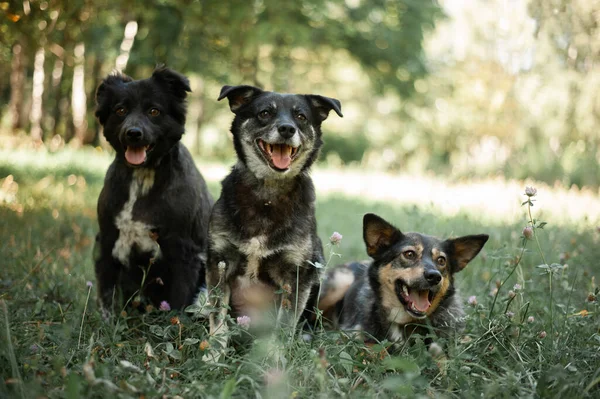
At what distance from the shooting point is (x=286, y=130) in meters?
3.81

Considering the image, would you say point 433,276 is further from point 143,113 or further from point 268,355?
point 143,113

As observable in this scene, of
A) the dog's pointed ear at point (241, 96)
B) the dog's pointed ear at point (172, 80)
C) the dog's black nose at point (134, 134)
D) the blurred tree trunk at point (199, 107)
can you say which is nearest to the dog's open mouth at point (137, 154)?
the dog's black nose at point (134, 134)

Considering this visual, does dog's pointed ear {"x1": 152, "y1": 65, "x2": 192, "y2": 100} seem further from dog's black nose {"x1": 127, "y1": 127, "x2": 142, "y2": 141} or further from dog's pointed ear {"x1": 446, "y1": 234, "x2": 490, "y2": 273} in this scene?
dog's pointed ear {"x1": 446, "y1": 234, "x2": 490, "y2": 273}

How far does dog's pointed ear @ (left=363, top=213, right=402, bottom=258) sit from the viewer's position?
407 cm

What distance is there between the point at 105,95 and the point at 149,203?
105 cm

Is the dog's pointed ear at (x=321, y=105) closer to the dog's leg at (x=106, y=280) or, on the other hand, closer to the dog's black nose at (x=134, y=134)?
the dog's black nose at (x=134, y=134)

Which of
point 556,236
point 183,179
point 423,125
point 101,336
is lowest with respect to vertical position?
point 101,336

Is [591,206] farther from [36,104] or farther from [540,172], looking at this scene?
[36,104]

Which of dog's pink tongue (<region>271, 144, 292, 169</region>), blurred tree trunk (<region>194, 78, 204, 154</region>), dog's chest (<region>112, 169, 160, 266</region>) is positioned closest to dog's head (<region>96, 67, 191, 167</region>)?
dog's chest (<region>112, 169, 160, 266</region>)

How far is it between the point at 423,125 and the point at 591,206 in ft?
58.5

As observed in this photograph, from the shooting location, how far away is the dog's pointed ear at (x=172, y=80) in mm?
4418

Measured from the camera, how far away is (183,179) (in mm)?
4266

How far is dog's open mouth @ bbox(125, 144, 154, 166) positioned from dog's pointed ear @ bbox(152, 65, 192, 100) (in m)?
0.62

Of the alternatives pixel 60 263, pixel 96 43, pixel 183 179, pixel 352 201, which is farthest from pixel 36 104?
pixel 183 179
